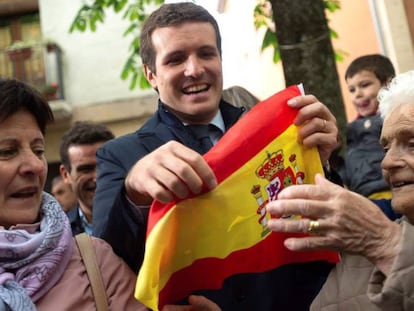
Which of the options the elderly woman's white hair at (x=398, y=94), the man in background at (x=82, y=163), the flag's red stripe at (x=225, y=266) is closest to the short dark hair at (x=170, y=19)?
the elderly woman's white hair at (x=398, y=94)

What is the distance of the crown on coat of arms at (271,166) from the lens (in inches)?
80.3

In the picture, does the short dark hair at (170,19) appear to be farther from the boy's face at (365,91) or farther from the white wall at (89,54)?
the white wall at (89,54)

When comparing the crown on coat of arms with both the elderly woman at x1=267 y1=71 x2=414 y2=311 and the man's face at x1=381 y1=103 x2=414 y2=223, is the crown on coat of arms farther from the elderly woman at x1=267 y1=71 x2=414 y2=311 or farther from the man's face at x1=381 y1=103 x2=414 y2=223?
the man's face at x1=381 y1=103 x2=414 y2=223

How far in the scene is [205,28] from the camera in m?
2.43

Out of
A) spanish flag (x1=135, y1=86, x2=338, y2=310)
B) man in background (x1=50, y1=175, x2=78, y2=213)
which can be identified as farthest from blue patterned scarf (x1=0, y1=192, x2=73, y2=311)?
man in background (x1=50, y1=175, x2=78, y2=213)

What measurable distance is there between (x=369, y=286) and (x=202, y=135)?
0.82 metres

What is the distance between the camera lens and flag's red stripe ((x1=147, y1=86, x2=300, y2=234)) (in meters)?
1.94

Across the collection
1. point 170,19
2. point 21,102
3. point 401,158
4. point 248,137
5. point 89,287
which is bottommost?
point 89,287

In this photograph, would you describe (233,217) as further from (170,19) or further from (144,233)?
(170,19)

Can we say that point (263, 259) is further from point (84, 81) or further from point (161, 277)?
point (84, 81)

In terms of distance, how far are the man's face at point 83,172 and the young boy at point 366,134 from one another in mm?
1603

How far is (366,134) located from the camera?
13.4ft

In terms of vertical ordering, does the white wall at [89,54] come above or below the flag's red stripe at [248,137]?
above

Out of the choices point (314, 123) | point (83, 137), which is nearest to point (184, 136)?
point (314, 123)
